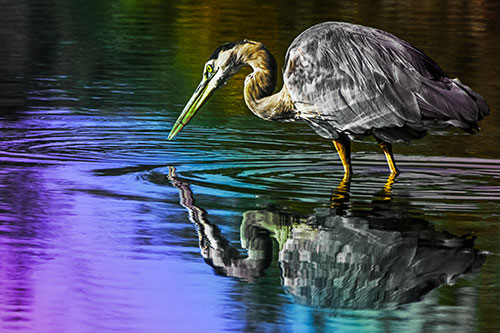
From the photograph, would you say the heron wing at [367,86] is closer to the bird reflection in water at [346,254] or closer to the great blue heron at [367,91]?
the great blue heron at [367,91]

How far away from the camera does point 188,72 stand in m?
18.6

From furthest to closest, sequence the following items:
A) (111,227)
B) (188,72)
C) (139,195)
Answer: (188,72)
(139,195)
(111,227)

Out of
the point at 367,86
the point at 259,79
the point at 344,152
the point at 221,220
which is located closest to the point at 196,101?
the point at 259,79

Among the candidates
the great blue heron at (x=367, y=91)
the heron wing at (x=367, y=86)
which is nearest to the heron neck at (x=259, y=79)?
the great blue heron at (x=367, y=91)

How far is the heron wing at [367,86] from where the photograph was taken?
9781 mm

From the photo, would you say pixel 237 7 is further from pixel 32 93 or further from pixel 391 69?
pixel 391 69

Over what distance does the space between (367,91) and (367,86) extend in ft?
0.14

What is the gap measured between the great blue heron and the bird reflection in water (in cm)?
112

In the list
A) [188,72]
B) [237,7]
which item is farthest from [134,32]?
[237,7]

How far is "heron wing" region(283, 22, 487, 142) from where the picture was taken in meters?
9.78

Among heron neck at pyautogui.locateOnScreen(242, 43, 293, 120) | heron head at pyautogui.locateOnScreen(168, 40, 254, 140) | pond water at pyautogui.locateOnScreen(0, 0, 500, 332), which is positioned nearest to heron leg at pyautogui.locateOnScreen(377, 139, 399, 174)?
pond water at pyautogui.locateOnScreen(0, 0, 500, 332)

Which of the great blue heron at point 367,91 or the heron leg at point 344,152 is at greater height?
the great blue heron at point 367,91

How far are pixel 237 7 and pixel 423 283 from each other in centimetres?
2631

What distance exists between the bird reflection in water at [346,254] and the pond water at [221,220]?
20mm
